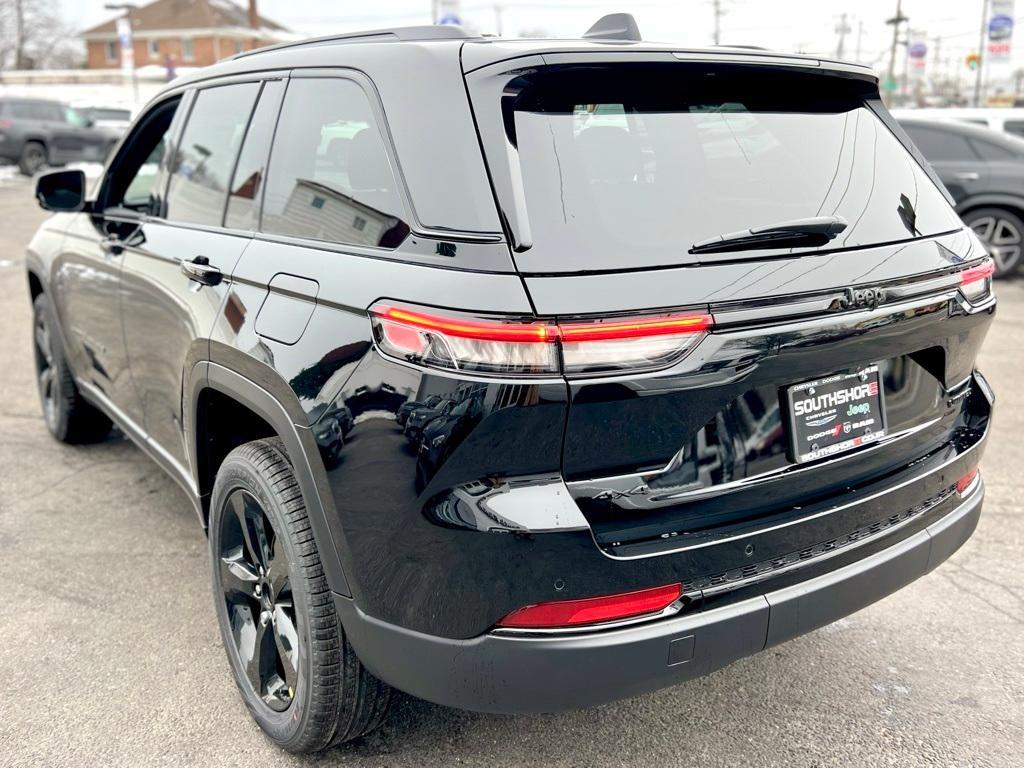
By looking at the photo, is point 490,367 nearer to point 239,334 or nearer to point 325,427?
point 325,427

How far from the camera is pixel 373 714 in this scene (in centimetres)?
227

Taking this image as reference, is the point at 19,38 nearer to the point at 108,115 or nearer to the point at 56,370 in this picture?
the point at 108,115

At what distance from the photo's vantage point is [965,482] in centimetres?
250

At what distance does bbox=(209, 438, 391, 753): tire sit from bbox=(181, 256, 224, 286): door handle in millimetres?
495

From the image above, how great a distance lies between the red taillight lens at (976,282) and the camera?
2.32 meters

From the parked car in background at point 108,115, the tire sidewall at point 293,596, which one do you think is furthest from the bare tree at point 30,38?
the tire sidewall at point 293,596

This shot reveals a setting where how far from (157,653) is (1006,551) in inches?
123

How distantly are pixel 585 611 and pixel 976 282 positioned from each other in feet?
4.46

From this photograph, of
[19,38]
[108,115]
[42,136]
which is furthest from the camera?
[19,38]

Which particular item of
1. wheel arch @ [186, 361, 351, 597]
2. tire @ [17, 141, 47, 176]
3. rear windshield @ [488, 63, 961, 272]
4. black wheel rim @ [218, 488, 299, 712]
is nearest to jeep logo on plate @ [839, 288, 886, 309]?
rear windshield @ [488, 63, 961, 272]

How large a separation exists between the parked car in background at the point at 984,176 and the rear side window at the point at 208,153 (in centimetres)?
799

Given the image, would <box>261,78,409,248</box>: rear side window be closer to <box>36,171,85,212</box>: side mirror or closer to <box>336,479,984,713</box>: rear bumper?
<box>336,479,984,713</box>: rear bumper

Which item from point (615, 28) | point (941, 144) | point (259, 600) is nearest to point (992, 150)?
point (941, 144)

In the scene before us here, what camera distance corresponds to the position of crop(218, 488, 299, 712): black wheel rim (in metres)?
2.36
